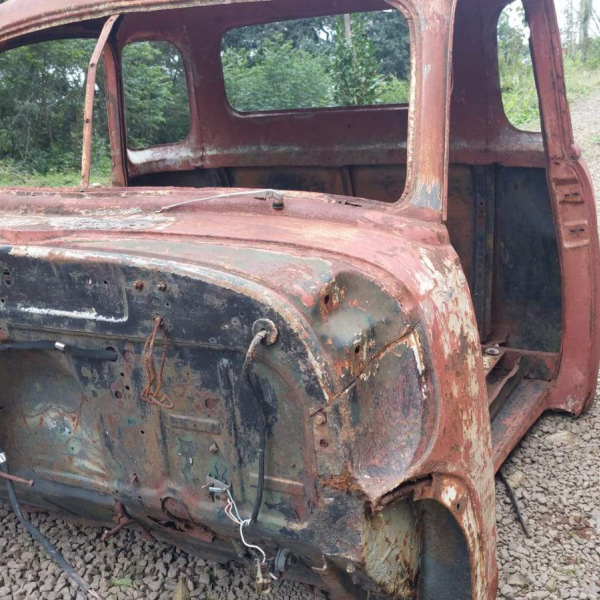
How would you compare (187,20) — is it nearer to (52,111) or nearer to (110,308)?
(110,308)

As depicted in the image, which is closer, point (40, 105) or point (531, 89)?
point (531, 89)

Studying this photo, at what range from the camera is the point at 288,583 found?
2.56 meters

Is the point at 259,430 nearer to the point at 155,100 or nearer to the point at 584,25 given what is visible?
the point at 155,100

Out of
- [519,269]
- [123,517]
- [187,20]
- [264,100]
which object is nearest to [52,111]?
[264,100]

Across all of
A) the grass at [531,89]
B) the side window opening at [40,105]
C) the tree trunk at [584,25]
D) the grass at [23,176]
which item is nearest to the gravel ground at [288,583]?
the grass at [531,89]

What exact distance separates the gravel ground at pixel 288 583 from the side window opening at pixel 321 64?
503cm

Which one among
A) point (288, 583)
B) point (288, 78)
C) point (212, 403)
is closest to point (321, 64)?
point (288, 78)

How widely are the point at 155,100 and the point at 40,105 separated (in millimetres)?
5729

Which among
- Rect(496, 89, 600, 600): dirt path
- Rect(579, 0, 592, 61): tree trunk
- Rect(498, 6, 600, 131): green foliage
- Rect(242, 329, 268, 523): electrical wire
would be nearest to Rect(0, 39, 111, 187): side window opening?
Rect(498, 6, 600, 131): green foliage

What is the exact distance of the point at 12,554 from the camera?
9.18 feet

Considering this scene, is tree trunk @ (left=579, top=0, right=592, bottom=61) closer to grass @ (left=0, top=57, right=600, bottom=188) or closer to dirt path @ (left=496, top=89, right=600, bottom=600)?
grass @ (left=0, top=57, right=600, bottom=188)

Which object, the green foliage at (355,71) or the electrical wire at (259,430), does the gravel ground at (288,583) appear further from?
the green foliage at (355,71)

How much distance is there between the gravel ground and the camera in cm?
257

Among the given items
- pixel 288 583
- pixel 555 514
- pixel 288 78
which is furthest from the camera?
pixel 288 78
